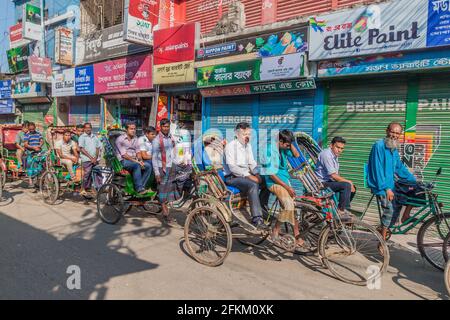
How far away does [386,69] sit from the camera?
679 cm

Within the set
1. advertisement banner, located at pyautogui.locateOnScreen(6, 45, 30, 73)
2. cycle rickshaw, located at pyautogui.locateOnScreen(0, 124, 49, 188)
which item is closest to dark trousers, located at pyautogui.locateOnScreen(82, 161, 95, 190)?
cycle rickshaw, located at pyautogui.locateOnScreen(0, 124, 49, 188)

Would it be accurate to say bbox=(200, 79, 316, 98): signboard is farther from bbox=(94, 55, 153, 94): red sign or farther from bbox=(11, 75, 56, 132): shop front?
bbox=(11, 75, 56, 132): shop front

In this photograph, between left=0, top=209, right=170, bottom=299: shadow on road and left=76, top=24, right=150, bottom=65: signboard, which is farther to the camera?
left=76, top=24, right=150, bottom=65: signboard

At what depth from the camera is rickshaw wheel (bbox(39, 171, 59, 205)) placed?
→ 797 centimetres

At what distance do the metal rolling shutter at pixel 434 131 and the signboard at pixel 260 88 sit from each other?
2307 mm

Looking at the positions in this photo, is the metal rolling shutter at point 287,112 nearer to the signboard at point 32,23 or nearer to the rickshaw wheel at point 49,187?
the rickshaw wheel at point 49,187

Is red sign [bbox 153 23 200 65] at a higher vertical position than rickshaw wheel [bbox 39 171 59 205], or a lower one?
higher

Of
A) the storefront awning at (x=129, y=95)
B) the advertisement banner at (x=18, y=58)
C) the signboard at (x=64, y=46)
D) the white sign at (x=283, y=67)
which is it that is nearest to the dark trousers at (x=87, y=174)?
the storefront awning at (x=129, y=95)

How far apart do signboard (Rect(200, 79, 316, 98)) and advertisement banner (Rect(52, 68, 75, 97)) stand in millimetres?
7889

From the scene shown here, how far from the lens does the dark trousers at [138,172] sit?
635cm

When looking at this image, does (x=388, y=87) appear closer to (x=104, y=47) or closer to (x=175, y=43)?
(x=175, y=43)

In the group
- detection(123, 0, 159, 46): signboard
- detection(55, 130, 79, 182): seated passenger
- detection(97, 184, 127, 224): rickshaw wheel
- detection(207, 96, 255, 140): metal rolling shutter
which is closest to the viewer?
detection(97, 184, 127, 224): rickshaw wheel

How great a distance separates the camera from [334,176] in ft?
16.7
